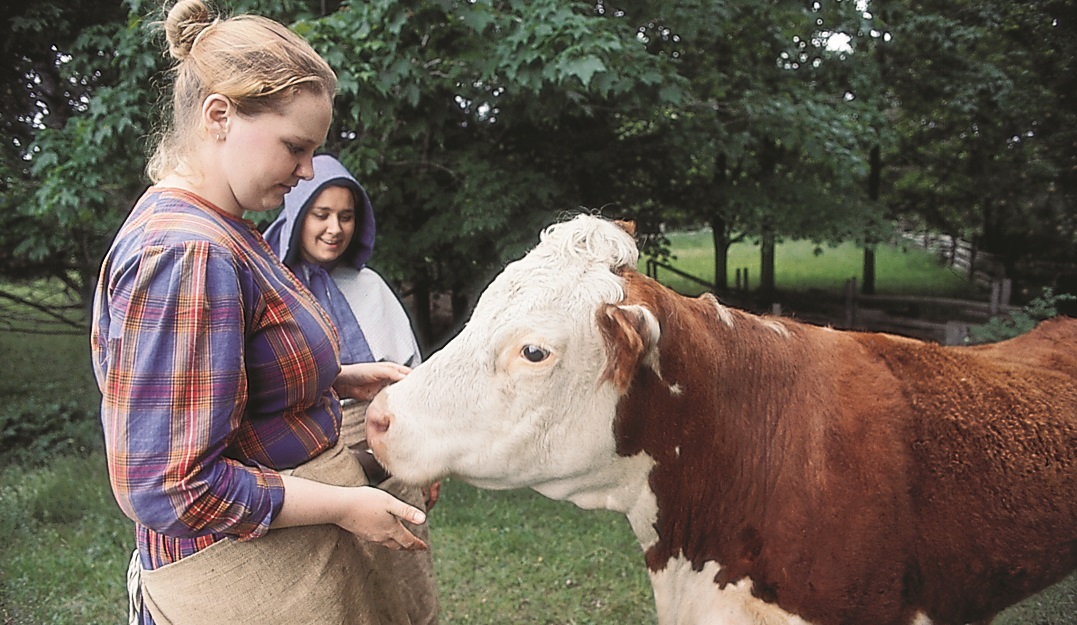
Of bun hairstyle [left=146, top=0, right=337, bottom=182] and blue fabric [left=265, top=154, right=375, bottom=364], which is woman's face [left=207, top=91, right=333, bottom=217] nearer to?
bun hairstyle [left=146, top=0, right=337, bottom=182]

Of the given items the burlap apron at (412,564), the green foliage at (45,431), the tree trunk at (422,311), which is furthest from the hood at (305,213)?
the green foliage at (45,431)

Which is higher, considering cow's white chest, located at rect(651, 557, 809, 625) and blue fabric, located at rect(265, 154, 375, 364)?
blue fabric, located at rect(265, 154, 375, 364)

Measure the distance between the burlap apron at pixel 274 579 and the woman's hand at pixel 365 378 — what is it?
1.35 feet

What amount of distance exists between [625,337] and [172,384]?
928mm

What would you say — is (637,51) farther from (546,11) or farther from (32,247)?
(32,247)

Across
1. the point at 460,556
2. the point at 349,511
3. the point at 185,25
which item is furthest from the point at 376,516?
the point at 460,556

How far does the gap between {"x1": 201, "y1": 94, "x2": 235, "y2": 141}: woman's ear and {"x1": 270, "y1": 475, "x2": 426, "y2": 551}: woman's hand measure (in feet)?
2.12

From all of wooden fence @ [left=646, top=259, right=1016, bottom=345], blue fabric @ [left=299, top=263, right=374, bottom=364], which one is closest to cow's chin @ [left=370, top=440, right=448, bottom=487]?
blue fabric @ [left=299, top=263, right=374, bottom=364]

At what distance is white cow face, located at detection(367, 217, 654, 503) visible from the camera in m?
1.72

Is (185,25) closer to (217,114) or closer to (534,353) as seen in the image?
(217,114)

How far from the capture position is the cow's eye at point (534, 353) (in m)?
1.70

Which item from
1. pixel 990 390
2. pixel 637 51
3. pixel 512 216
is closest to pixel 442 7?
pixel 637 51

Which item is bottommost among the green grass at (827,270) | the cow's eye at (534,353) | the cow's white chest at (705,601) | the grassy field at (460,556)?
the green grass at (827,270)

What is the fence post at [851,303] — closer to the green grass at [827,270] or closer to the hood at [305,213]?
the green grass at [827,270]
